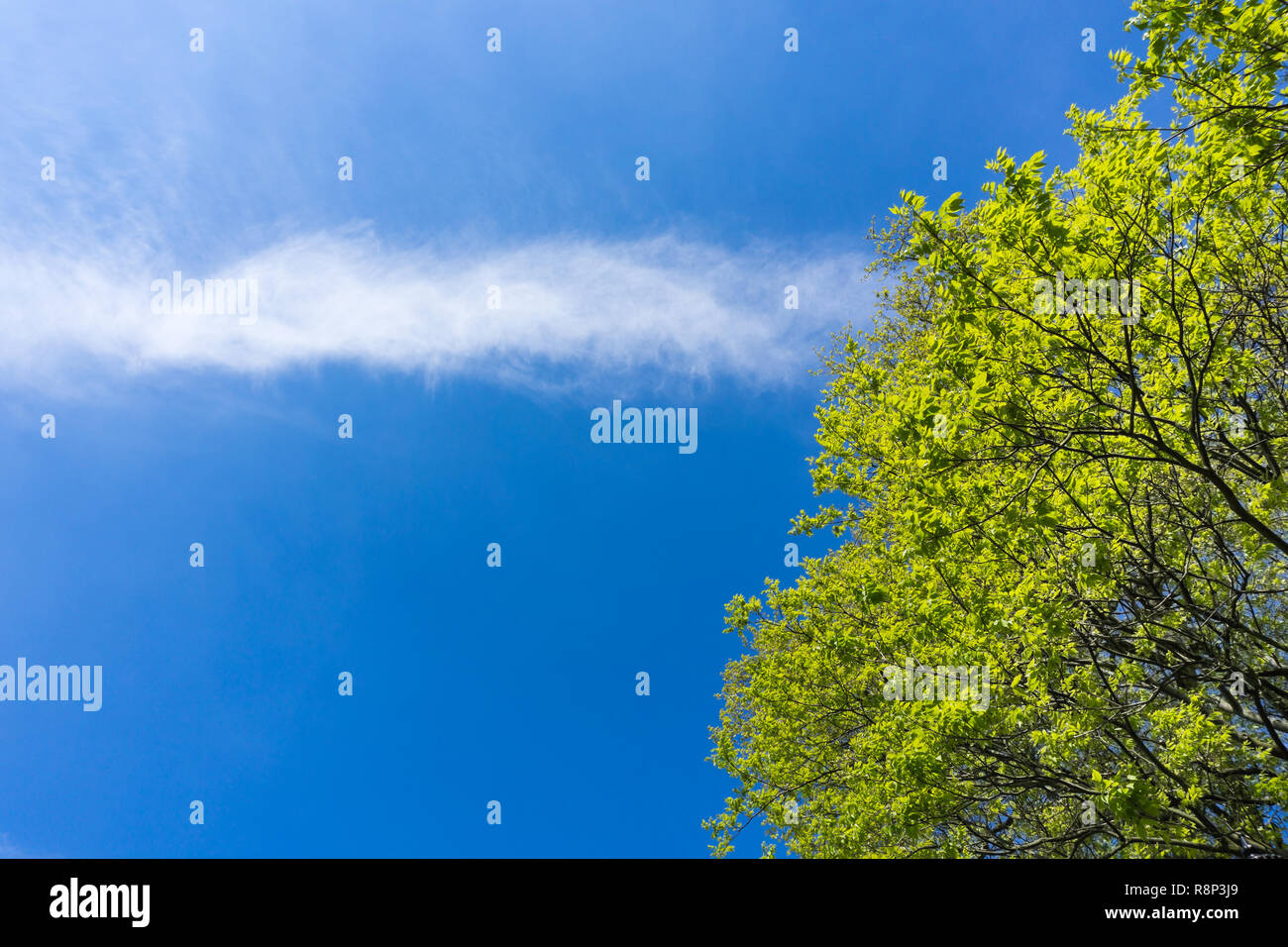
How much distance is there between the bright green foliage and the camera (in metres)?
6.46

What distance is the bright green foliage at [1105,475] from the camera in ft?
21.2

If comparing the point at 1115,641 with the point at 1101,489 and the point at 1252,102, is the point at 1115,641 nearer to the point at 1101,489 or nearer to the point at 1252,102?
the point at 1101,489

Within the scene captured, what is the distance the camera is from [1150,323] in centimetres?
751

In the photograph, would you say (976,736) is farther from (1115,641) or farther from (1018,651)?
(1115,641)

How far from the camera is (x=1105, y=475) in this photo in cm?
820

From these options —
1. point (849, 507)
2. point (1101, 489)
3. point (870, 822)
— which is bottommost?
point (870, 822)

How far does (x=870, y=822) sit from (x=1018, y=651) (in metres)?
3.14
